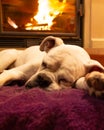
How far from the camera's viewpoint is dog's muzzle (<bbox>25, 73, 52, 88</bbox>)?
1.06m

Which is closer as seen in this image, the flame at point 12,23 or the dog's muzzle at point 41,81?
the dog's muzzle at point 41,81

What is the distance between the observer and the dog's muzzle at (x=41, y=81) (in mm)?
1061

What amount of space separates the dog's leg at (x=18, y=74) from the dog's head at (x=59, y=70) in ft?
0.51

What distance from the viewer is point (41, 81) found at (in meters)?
1.07

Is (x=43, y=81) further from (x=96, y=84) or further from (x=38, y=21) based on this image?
(x=38, y=21)

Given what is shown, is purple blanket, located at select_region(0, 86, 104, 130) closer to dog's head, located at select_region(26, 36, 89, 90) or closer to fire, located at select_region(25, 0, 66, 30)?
dog's head, located at select_region(26, 36, 89, 90)

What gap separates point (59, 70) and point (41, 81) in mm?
91

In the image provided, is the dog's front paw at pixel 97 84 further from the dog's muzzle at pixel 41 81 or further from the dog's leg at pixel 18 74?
the dog's leg at pixel 18 74

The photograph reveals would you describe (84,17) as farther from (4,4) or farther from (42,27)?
(4,4)

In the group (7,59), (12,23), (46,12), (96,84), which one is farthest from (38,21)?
(96,84)

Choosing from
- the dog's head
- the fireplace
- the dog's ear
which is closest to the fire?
the fireplace

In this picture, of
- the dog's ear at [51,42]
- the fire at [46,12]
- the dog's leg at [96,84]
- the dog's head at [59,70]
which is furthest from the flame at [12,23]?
the dog's leg at [96,84]

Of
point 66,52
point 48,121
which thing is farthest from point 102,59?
point 48,121

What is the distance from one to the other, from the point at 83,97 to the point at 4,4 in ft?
7.44
